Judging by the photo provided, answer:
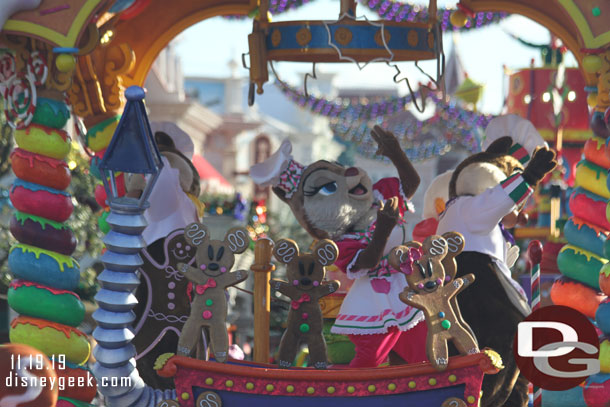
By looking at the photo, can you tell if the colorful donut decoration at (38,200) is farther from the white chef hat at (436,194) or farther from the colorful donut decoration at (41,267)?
the white chef hat at (436,194)

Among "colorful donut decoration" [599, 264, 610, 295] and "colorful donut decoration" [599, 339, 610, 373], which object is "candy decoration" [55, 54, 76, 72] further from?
"colorful donut decoration" [599, 339, 610, 373]

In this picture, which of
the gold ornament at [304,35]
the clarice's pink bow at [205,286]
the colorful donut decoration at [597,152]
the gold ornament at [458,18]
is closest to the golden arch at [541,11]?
the gold ornament at [458,18]

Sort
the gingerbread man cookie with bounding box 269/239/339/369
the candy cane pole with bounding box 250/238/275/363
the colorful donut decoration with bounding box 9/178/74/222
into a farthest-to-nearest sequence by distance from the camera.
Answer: the colorful donut decoration with bounding box 9/178/74/222 → the candy cane pole with bounding box 250/238/275/363 → the gingerbread man cookie with bounding box 269/239/339/369

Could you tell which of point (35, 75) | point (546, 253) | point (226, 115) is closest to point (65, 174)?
point (35, 75)

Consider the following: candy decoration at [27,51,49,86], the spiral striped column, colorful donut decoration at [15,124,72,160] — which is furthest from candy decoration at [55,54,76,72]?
colorful donut decoration at [15,124,72,160]

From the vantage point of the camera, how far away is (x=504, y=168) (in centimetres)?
661

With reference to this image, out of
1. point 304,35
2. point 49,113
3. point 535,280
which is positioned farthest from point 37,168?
point 535,280

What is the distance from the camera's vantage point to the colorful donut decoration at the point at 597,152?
6535 mm

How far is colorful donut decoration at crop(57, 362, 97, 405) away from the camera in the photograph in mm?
5795

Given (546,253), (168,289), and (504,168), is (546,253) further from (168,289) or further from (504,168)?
(168,289)

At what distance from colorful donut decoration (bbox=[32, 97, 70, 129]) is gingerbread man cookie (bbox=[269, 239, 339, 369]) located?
5.36 feet

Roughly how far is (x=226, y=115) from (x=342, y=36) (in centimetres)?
2361

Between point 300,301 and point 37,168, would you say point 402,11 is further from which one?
point 300,301

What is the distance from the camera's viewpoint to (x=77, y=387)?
19.1ft
